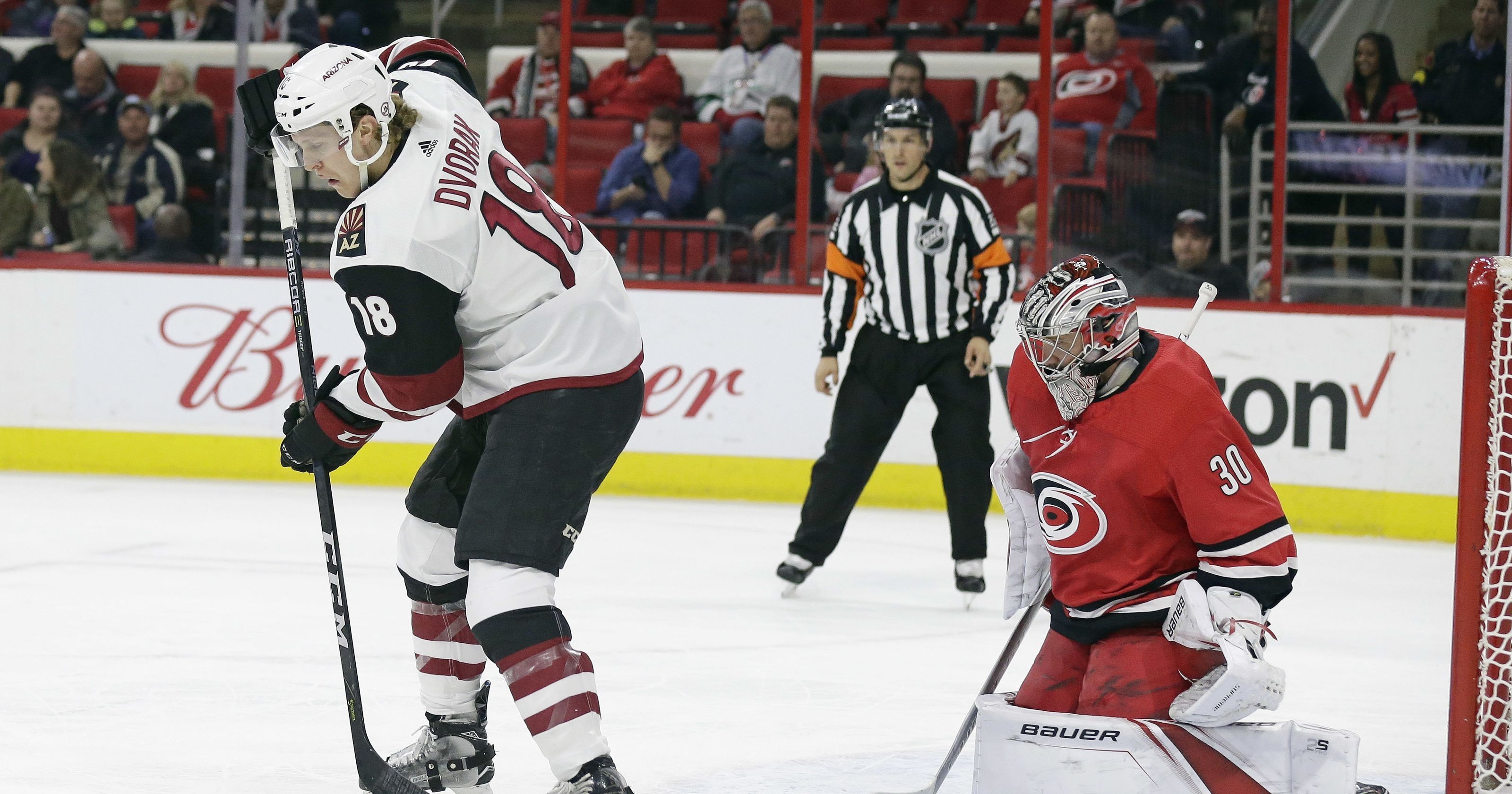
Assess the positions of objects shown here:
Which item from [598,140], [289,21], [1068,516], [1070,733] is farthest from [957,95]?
[1070,733]

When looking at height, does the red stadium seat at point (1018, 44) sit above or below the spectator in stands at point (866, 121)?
above

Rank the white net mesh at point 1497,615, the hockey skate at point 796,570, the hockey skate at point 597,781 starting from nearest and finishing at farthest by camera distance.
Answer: the hockey skate at point 597,781
the white net mesh at point 1497,615
the hockey skate at point 796,570

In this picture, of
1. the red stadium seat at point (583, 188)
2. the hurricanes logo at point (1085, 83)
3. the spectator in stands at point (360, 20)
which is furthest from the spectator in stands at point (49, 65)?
the hurricanes logo at point (1085, 83)

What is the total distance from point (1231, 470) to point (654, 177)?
17.0 feet

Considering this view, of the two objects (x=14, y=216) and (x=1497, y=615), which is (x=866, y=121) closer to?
(x=14, y=216)

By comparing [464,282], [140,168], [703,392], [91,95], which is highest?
[91,95]

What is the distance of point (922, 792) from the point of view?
2.64m

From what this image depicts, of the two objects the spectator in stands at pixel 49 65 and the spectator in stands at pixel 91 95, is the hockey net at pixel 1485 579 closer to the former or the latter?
the spectator in stands at pixel 91 95

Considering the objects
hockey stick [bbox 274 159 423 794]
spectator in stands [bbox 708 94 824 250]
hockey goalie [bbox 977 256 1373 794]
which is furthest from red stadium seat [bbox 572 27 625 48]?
hockey goalie [bbox 977 256 1373 794]

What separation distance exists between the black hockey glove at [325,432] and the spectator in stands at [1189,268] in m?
4.44

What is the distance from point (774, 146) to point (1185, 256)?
1781 millimetres

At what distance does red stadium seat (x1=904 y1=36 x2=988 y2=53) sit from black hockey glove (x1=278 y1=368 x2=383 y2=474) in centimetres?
556

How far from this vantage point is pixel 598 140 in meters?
7.46

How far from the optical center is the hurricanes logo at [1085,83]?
6.63 metres
